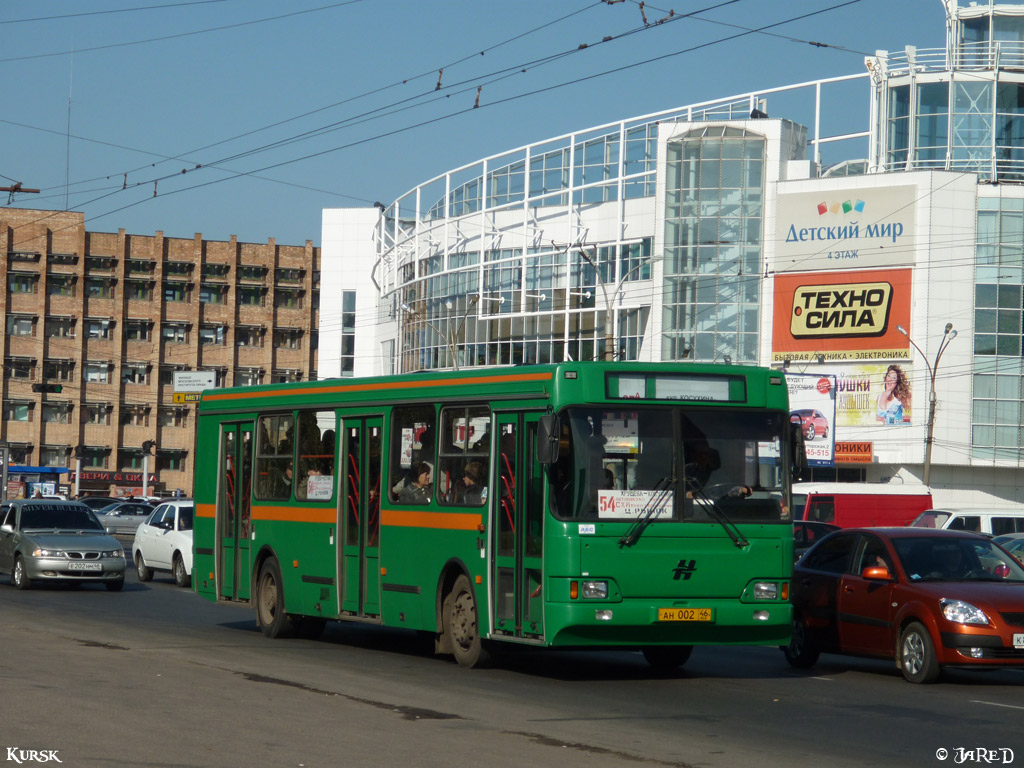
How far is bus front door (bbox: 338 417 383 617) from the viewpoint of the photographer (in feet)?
50.3

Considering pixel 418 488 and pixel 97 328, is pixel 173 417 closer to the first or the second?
pixel 97 328

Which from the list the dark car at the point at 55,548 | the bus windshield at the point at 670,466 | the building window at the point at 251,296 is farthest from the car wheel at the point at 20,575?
the building window at the point at 251,296

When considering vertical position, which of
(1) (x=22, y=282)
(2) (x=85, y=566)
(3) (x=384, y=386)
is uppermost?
(1) (x=22, y=282)

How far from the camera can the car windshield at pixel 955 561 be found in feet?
45.0

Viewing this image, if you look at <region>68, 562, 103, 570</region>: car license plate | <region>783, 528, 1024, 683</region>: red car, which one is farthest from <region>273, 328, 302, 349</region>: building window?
<region>783, 528, 1024, 683</region>: red car

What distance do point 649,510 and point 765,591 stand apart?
1.38 meters

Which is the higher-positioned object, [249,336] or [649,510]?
[249,336]

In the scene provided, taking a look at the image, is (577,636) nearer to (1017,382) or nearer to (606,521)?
(606,521)

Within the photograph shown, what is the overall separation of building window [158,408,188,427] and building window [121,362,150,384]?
2689 millimetres

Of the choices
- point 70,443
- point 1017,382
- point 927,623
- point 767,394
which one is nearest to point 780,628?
point 927,623

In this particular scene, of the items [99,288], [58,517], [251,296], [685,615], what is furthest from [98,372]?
[685,615]

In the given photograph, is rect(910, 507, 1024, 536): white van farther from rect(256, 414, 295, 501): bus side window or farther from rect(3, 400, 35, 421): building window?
rect(3, 400, 35, 421): building window

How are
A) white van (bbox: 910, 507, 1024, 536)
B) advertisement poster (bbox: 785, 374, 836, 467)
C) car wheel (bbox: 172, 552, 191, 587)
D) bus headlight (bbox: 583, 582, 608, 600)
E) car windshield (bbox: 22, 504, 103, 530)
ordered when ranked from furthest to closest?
advertisement poster (bbox: 785, 374, 836, 467), white van (bbox: 910, 507, 1024, 536), car wheel (bbox: 172, 552, 191, 587), car windshield (bbox: 22, 504, 103, 530), bus headlight (bbox: 583, 582, 608, 600)

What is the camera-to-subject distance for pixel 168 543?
94.9ft
